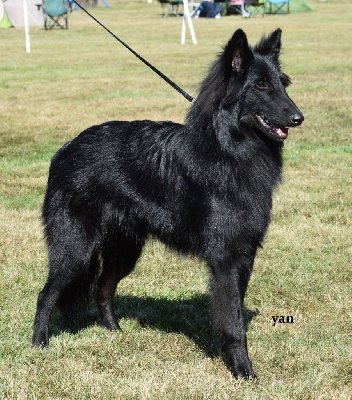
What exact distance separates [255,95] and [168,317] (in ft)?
6.54

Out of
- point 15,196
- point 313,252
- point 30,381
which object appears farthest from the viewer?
point 15,196

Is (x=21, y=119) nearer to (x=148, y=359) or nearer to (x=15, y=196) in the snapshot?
(x=15, y=196)

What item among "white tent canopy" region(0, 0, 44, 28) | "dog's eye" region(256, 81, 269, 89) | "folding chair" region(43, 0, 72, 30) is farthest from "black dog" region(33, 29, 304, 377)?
"white tent canopy" region(0, 0, 44, 28)

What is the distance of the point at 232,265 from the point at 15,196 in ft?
16.1

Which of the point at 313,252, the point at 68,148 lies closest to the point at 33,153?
the point at 313,252

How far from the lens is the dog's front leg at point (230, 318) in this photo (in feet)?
13.6

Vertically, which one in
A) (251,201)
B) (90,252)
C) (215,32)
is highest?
(251,201)

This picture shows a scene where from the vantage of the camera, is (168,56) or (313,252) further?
(168,56)

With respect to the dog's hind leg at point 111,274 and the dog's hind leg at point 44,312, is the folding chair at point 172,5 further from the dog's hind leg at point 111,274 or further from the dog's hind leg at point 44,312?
the dog's hind leg at point 44,312

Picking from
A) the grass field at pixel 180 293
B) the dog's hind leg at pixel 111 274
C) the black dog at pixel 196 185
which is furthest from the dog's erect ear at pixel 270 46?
the dog's hind leg at pixel 111 274

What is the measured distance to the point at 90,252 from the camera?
471 cm

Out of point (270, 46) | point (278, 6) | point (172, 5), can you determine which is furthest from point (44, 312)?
point (278, 6)

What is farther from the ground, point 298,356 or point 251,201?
point 251,201

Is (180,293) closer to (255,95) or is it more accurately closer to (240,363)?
(240,363)
